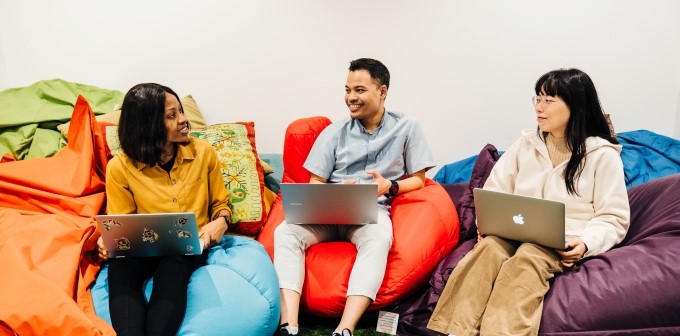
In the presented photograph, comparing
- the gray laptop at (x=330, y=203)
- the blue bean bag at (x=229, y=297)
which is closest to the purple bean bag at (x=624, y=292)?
the gray laptop at (x=330, y=203)

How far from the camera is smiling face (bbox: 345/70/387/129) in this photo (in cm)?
221

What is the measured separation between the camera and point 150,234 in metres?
1.68

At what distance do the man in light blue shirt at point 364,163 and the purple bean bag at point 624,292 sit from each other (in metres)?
0.34

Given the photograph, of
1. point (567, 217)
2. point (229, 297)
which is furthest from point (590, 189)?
point (229, 297)

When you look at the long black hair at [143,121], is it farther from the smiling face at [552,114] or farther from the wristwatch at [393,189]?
the smiling face at [552,114]

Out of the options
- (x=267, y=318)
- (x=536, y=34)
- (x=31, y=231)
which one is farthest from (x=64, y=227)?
(x=536, y=34)

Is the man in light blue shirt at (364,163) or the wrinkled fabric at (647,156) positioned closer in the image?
the man in light blue shirt at (364,163)

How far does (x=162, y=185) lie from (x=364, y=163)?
33.6 inches

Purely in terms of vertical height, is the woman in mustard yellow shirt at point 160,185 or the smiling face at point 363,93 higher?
the smiling face at point 363,93

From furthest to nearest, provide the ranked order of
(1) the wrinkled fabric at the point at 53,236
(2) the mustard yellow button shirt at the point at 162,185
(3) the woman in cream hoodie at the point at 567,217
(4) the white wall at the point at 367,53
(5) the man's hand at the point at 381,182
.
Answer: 1. (4) the white wall at the point at 367,53
2. (5) the man's hand at the point at 381,182
3. (2) the mustard yellow button shirt at the point at 162,185
4. (3) the woman in cream hoodie at the point at 567,217
5. (1) the wrinkled fabric at the point at 53,236

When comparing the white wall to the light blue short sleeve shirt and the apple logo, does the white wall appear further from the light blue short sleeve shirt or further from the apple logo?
the apple logo

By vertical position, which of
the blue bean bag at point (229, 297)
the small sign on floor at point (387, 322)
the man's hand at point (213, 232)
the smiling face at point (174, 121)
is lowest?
the small sign on floor at point (387, 322)

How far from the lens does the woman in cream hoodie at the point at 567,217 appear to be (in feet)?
5.48

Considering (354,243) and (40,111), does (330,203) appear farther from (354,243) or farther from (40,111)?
(40,111)
